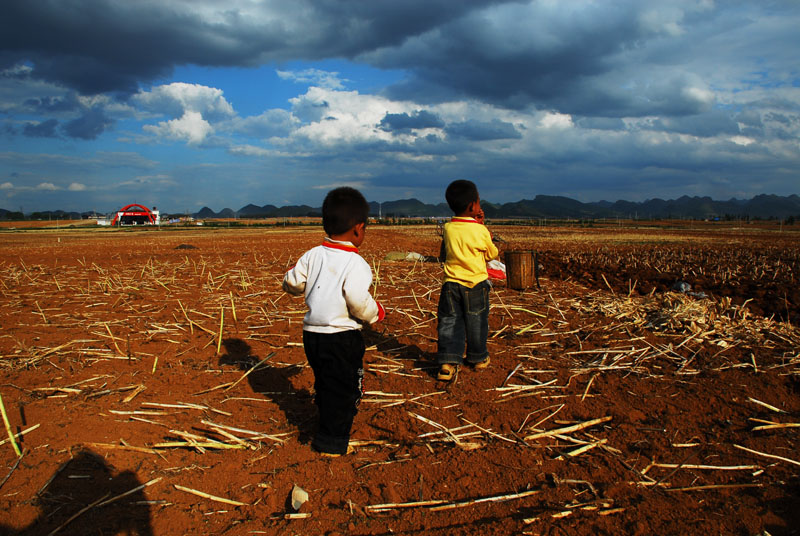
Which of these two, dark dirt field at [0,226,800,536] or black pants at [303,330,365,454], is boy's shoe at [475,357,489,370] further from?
black pants at [303,330,365,454]

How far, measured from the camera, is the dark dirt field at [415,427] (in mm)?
2709

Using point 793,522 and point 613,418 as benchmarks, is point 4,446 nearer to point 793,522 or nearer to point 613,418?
point 613,418

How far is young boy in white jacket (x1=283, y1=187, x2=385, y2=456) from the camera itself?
3.33 m

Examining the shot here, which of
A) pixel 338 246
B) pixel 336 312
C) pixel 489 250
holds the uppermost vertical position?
pixel 338 246

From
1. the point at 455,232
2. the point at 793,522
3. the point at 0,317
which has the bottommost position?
the point at 793,522

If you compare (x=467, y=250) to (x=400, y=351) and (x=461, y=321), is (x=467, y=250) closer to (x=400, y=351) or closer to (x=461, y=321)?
(x=461, y=321)

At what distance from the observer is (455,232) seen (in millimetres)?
4648

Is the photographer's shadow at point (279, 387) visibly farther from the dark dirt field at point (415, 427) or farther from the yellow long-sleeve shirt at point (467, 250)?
the yellow long-sleeve shirt at point (467, 250)

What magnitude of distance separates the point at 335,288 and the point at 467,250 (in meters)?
1.72

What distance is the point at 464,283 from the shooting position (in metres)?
4.71

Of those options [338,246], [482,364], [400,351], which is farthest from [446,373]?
[338,246]

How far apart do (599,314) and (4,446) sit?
636cm

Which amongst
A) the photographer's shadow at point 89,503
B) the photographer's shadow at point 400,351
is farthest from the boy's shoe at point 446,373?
the photographer's shadow at point 89,503

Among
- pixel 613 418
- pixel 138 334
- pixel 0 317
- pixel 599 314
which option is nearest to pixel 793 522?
pixel 613 418
